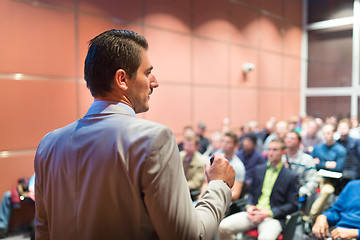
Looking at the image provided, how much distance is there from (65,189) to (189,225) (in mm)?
353

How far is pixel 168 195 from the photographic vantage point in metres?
0.66

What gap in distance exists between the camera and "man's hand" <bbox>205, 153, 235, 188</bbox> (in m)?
0.82

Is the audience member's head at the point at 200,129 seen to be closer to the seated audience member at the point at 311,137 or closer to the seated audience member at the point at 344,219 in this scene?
the seated audience member at the point at 311,137

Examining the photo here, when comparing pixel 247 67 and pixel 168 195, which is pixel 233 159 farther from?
pixel 247 67

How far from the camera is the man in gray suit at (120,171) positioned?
0.66 m

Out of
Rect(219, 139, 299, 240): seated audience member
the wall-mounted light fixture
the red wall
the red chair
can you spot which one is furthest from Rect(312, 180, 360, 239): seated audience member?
the wall-mounted light fixture

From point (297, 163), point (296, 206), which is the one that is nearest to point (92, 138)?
point (296, 206)

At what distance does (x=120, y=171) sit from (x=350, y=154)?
4321 millimetres

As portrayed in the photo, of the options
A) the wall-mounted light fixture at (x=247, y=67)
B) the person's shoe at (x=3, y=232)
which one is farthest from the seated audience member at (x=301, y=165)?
the wall-mounted light fixture at (x=247, y=67)

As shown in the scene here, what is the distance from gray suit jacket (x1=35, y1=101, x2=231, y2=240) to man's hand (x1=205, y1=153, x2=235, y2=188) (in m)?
0.03

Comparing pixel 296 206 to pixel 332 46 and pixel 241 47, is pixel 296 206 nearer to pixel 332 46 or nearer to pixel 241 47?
pixel 241 47

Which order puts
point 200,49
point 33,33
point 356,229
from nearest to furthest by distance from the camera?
point 356,229 < point 33,33 < point 200,49

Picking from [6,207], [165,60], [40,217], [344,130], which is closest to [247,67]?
[165,60]

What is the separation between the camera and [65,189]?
0.79 meters
